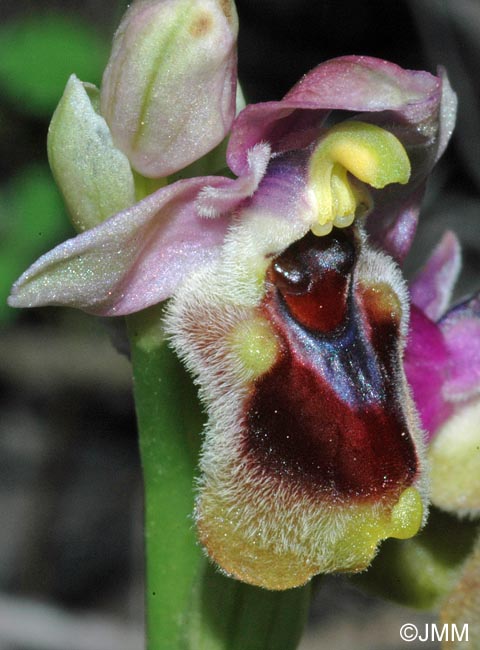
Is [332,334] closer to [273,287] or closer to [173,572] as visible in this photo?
[273,287]

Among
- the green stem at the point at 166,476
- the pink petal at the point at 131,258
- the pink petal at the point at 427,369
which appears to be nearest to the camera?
the pink petal at the point at 131,258

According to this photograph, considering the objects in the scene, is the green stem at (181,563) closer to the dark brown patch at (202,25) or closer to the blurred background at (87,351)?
the dark brown patch at (202,25)

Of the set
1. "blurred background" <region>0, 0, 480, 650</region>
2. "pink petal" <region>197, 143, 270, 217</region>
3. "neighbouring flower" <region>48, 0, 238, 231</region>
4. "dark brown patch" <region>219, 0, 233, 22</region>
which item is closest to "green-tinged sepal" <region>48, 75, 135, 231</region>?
"neighbouring flower" <region>48, 0, 238, 231</region>

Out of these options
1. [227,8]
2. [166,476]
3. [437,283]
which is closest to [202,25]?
[227,8]

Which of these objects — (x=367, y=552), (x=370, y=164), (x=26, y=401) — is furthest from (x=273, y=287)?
(x=26, y=401)

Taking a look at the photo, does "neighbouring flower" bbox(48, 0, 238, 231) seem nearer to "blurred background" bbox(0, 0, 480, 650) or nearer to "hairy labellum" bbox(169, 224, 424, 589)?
"hairy labellum" bbox(169, 224, 424, 589)

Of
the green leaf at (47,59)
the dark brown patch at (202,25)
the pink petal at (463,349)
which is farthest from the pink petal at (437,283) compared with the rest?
the green leaf at (47,59)
